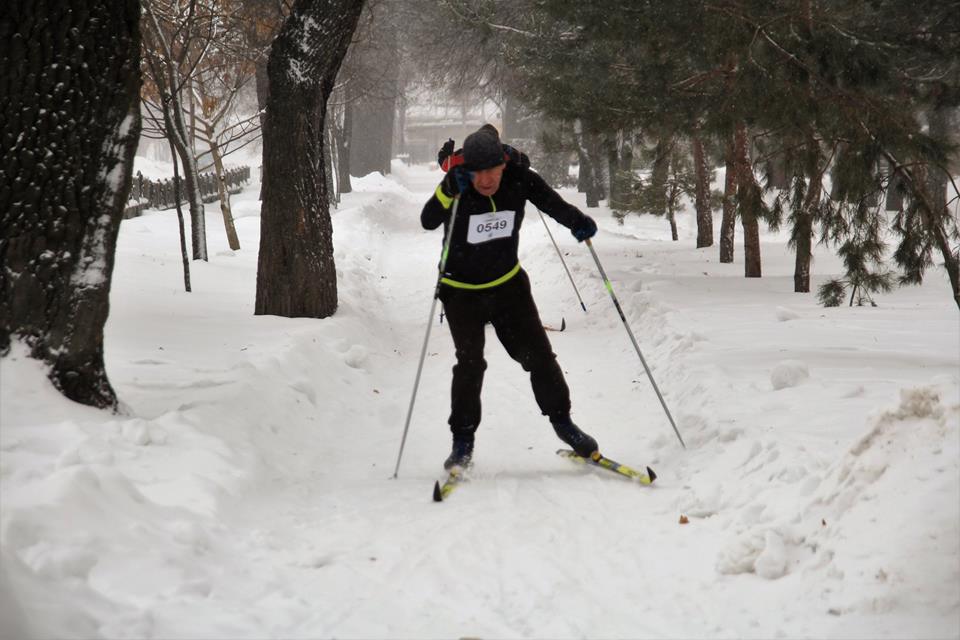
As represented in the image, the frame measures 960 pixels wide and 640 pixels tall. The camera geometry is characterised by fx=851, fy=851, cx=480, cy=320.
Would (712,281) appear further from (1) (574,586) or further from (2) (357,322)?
(1) (574,586)

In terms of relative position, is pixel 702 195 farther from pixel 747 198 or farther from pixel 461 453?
pixel 461 453

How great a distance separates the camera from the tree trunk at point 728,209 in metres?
12.4

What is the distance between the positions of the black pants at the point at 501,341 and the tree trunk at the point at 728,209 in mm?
6980

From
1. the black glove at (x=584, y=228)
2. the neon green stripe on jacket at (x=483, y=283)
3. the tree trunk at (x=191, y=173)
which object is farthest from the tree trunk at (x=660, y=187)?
the neon green stripe on jacket at (x=483, y=283)

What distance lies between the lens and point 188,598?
3398mm

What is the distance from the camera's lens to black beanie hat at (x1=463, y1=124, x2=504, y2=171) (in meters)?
5.00

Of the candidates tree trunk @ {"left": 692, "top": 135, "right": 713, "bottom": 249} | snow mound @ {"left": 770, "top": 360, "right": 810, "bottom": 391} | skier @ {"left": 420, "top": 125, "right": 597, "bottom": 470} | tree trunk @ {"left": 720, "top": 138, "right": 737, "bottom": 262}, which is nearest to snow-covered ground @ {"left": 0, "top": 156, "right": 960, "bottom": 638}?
snow mound @ {"left": 770, "top": 360, "right": 810, "bottom": 391}

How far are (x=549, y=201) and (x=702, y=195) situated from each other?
11186 mm

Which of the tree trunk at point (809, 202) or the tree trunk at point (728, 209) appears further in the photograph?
the tree trunk at point (728, 209)

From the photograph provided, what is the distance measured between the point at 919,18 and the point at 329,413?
6014 mm

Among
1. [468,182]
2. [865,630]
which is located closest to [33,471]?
[468,182]

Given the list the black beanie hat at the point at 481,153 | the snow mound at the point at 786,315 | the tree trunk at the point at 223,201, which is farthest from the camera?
the tree trunk at the point at 223,201

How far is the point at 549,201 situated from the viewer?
5363 mm

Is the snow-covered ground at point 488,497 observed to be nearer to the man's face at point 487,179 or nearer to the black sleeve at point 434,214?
the black sleeve at point 434,214
